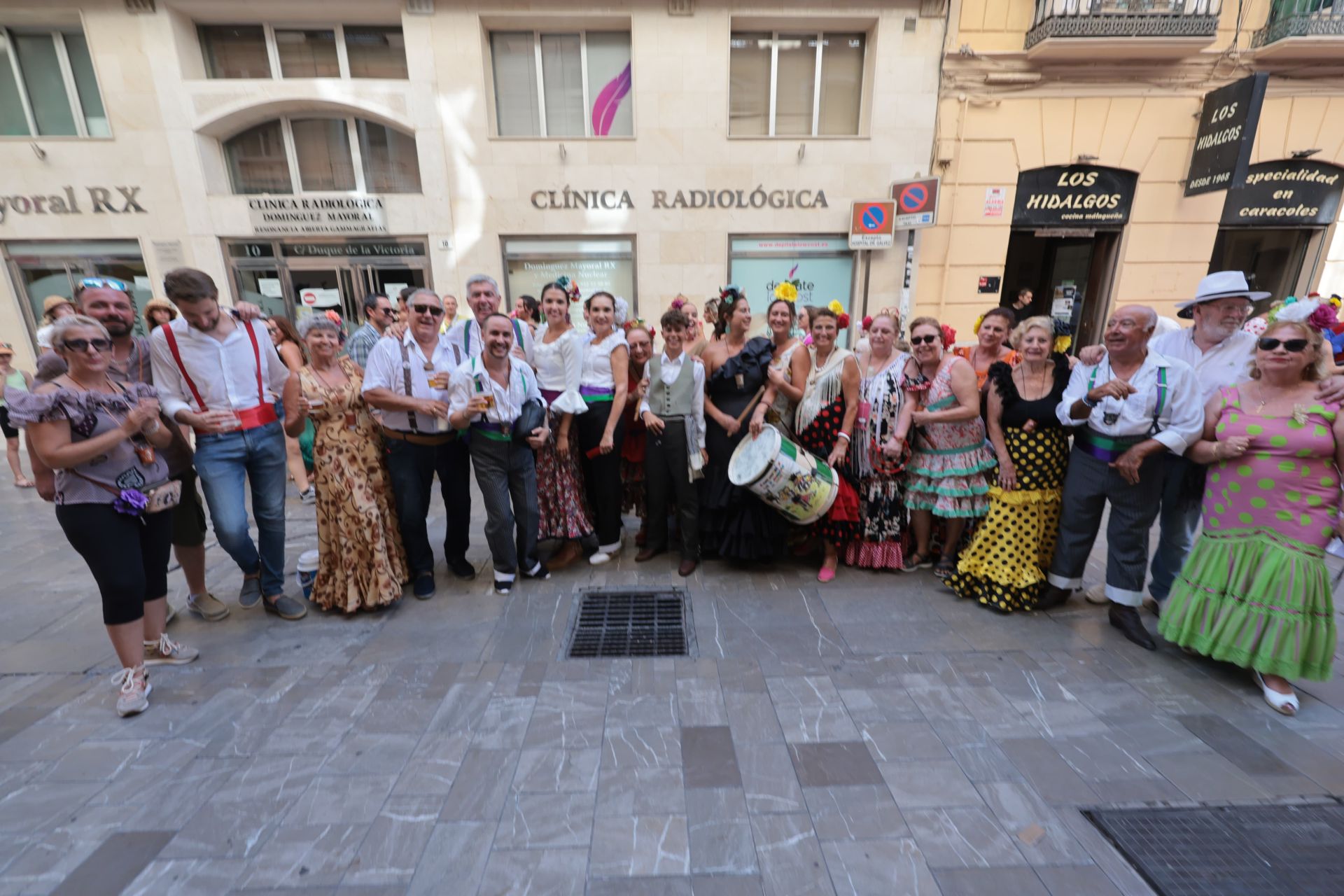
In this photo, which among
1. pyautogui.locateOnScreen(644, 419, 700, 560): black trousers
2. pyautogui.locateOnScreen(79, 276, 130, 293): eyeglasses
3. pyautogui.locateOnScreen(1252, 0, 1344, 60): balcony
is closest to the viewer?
pyautogui.locateOnScreen(79, 276, 130, 293): eyeglasses

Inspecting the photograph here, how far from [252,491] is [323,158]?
8.47m

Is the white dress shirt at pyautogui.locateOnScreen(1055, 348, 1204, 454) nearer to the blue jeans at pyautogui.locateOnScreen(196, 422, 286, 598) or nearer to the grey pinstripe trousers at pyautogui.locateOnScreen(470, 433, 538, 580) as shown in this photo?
the grey pinstripe trousers at pyautogui.locateOnScreen(470, 433, 538, 580)

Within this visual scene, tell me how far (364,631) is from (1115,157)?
11839 millimetres

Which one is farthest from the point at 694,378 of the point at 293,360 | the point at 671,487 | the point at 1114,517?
the point at 293,360

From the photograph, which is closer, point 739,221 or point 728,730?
point 728,730

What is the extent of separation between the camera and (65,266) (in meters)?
9.20

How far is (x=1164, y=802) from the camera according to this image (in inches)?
85.7

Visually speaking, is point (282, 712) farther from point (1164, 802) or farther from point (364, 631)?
point (1164, 802)

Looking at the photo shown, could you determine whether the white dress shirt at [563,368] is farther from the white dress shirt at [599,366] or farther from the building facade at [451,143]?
the building facade at [451,143]

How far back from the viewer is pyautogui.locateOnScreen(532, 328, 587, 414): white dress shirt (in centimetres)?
394

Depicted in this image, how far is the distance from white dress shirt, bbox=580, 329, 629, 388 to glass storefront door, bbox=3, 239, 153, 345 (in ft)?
30.6

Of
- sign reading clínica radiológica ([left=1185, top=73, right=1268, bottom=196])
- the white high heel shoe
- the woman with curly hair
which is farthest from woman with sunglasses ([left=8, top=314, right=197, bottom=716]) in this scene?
sign reading clínica radiológica ([left=1185, top=73, right=1268, bottom=196])

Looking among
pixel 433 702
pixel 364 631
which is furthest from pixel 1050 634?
pixel 364 631

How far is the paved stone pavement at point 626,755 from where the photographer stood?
1.95 m
